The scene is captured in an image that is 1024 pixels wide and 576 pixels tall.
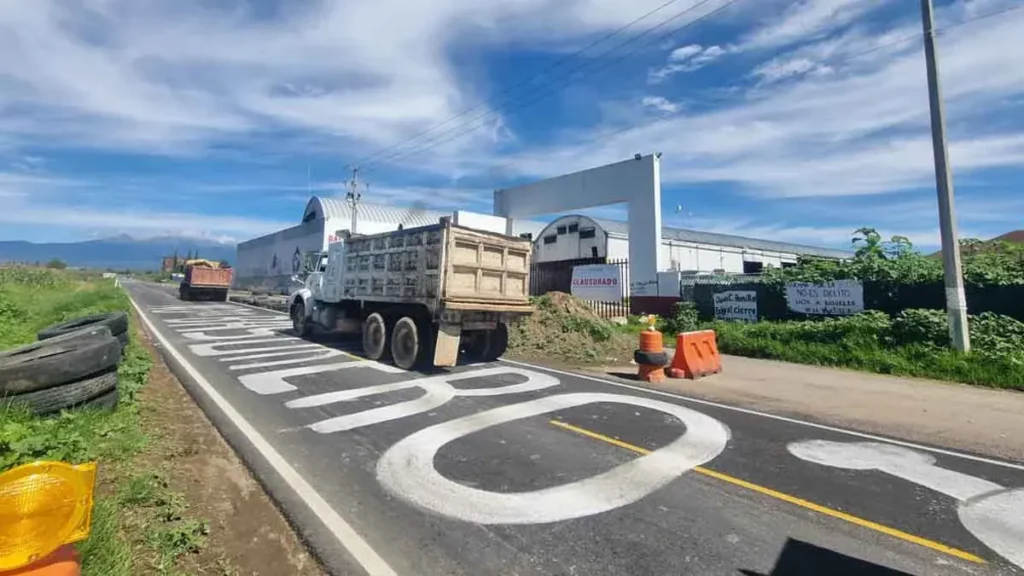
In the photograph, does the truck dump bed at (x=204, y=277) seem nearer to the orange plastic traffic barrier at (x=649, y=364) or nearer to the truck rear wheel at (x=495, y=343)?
the truck rear wheel at (x=495, y=343)

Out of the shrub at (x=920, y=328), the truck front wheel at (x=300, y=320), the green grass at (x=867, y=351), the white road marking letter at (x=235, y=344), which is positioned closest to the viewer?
the green grass at (x=867, y=351)

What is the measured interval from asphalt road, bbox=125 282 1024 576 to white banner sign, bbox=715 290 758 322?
887 centimetres

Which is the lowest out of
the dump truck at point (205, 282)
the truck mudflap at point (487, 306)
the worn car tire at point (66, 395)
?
the worn car tire at point (66, 395)

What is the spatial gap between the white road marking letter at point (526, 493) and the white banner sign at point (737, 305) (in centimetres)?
1003

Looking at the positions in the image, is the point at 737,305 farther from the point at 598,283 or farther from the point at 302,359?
the point at 302,359

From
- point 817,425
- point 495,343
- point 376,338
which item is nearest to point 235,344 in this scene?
point 376,338

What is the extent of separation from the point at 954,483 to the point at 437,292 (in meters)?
7.62

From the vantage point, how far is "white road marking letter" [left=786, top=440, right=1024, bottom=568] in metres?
3.81

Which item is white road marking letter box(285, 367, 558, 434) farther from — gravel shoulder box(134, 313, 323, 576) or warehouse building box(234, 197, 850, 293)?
warehouse building box(234, 197, 850, 293)

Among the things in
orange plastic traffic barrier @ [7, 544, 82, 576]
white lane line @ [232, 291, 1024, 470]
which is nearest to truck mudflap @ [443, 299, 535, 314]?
white lane line @ [232, 291, 1024, 470]

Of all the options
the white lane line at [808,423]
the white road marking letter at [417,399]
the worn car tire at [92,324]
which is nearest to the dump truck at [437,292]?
the white road marking letter at [417,399]

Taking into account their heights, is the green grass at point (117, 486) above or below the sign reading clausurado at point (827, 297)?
below

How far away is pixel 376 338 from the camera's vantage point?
11508mm

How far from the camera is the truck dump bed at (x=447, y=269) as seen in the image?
32.5 ft
